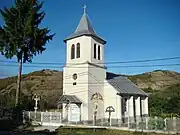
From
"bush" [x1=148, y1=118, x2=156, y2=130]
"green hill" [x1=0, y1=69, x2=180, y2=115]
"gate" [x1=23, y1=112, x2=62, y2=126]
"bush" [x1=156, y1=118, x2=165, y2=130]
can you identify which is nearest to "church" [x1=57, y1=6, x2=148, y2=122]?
"gate" [x1=23, y1=112, x2=62, y2=126]

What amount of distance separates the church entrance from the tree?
5.30 m

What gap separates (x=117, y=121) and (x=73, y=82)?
680cm

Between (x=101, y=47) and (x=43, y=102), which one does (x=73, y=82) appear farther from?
(x=43, y=102)

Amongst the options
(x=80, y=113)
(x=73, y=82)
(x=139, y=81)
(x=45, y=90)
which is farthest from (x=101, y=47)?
(x=139, y=81)

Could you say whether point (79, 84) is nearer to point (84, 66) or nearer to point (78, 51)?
point (84, 66)

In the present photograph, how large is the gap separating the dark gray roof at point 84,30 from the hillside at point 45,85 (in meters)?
12.8

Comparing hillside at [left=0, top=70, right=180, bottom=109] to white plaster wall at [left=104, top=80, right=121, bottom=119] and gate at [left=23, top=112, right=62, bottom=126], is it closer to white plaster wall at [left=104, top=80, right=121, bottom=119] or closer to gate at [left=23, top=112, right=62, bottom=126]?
gate at [left=23, top=112, right=62, bottom=126]

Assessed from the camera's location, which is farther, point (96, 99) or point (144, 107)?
point (144, 107)

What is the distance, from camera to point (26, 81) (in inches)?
2351

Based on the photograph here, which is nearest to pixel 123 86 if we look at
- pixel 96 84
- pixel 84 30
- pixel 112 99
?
pixel 112 99

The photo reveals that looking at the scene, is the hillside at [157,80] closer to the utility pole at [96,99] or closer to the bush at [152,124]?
the utility pole at [96,99]

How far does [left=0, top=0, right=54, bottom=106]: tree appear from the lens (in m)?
27.8

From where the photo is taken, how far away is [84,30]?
3322 cm

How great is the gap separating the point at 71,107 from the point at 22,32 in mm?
10019
